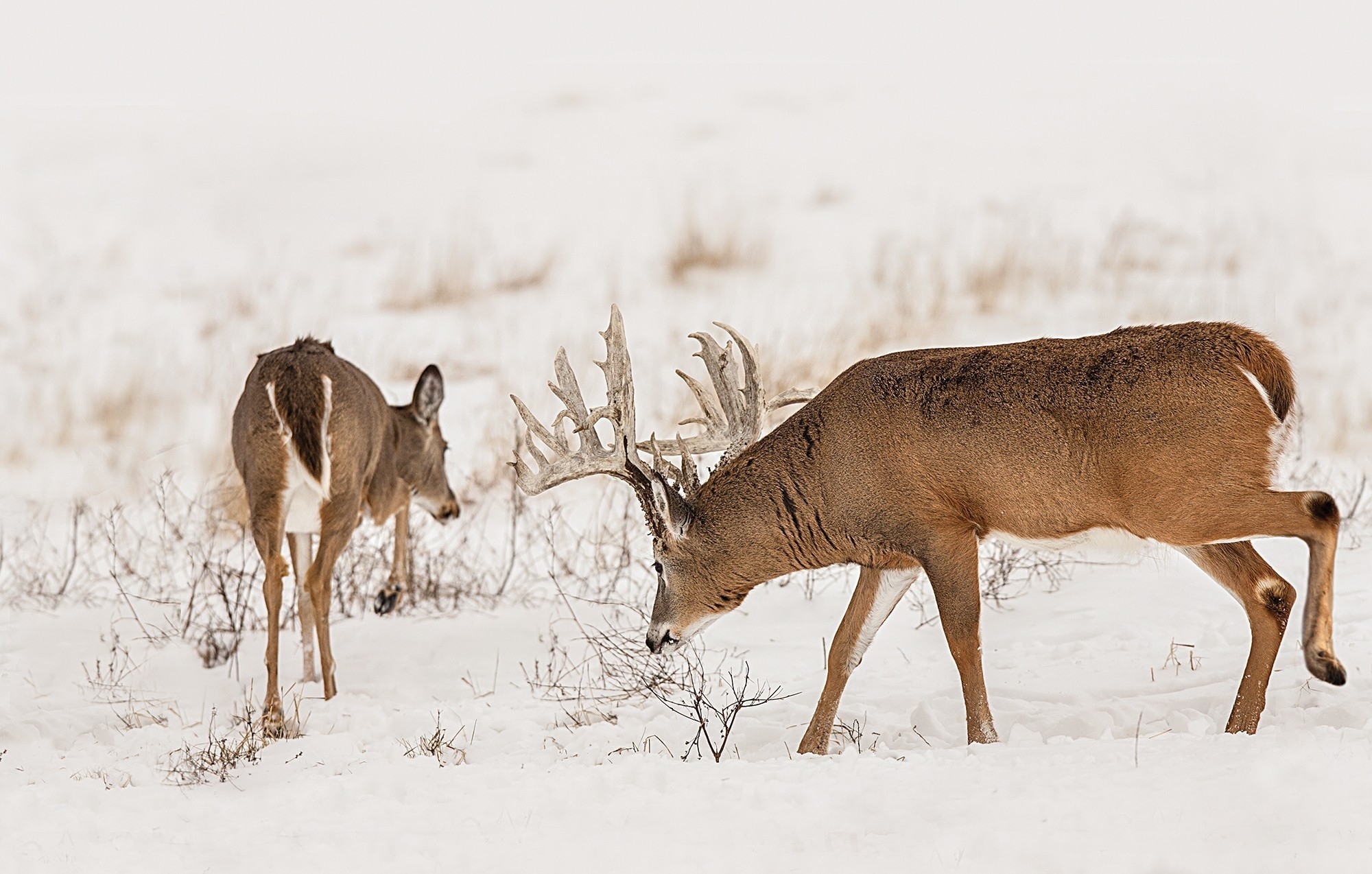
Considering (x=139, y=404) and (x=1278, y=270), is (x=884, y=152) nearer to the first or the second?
(x=1278, y=270)

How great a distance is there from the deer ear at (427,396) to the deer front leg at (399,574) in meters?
0.68

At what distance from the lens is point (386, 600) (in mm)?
9109

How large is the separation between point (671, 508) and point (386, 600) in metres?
3.29

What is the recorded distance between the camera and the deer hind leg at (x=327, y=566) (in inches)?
304

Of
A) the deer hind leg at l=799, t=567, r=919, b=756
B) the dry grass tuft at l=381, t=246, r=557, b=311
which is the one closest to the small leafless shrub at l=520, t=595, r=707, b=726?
the deer hind leg at l=799, t=567, r=919, b=756

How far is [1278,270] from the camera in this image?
19.0 metres

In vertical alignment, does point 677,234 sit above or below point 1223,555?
above

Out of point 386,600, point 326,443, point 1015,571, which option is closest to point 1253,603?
point 1015,571

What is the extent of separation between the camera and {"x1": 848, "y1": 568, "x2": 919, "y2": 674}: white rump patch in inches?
253

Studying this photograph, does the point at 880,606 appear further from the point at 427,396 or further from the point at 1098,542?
the point at 427,396

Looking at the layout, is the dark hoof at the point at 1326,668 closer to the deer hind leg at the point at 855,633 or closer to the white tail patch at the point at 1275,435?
the white tail patch at the point at 1275,435

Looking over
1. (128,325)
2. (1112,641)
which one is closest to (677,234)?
(128,325)

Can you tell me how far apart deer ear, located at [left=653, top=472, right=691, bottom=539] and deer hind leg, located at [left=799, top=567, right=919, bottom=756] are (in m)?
0.85

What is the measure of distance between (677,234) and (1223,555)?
15.7m
